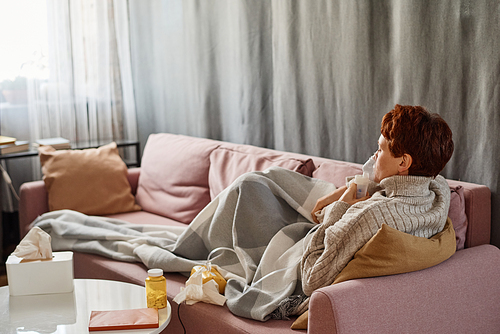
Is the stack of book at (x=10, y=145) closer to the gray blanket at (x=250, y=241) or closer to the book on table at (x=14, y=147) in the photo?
the book on table at (x=14, y=147)

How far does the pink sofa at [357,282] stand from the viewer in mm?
1266

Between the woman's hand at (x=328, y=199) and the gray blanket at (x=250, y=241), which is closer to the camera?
the gray blanket at (x=250, y=241)

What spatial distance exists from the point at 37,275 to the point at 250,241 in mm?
729

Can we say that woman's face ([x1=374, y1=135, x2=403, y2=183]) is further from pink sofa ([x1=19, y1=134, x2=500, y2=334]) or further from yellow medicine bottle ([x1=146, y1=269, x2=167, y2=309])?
yellow medicine bottle ([x1=146, y1=269, x2=167, y2=309])

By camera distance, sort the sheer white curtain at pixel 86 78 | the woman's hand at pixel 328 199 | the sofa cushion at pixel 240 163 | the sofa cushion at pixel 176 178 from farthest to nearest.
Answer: the sheer white curtain at pixel 86 78, the sofa cushion at pixel 176 178, the sofa cushion at pixel 240 163, the woman's hand at pixel 328 199

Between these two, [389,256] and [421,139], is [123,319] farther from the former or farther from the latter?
[421,139]

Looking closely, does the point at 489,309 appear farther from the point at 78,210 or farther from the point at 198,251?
the point at 78,210

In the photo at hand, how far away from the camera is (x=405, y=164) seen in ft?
4.82

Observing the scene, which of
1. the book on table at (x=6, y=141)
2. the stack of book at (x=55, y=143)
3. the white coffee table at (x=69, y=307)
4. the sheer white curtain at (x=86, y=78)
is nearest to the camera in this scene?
the white coffee table at (x=69, y=307)

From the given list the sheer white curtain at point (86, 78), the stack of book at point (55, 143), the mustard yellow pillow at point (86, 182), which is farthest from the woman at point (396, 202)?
the sheer white curtain at point (86, 78)

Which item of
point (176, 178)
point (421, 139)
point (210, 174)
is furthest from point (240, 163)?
point (421, 139)

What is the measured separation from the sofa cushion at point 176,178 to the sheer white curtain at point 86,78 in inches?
29.7

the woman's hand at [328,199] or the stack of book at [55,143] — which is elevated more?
the stack of book at [55,143]

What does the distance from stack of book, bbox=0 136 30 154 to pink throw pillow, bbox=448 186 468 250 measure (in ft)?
8.22
